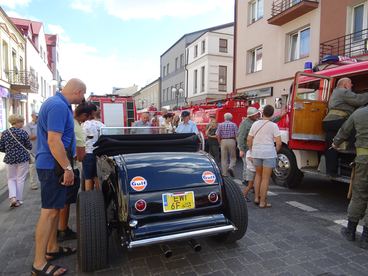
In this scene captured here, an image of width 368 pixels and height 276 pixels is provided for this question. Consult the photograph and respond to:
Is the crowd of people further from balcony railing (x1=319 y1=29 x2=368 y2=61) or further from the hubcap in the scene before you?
balcony railing (x1=319 y1=29 x2=368 y2=61)

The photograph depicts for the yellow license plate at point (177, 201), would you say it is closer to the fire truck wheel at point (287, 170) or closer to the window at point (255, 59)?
the fire truck wheel at point (287, 170)

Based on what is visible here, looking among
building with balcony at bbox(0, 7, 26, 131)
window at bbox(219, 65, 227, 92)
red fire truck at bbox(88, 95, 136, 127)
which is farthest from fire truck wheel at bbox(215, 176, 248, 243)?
window at bbox(219, 65, 227, 92)

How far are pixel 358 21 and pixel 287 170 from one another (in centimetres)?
949

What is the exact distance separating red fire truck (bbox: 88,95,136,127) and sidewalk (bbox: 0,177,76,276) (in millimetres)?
8391

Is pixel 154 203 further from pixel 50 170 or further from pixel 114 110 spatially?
pixel 114 110

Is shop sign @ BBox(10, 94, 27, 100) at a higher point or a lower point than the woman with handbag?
higher

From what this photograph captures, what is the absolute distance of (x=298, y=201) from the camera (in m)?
5.56

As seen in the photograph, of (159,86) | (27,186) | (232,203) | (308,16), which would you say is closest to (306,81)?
(232,203)

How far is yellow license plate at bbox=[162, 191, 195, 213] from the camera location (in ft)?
9.67

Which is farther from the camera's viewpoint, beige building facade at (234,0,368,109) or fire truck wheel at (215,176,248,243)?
beige building facade at (234,0,368,109)

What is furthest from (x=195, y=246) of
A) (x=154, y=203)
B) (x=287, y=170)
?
(x=287, y=170)

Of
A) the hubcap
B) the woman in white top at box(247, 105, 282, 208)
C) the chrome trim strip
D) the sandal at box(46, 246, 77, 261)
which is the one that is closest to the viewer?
the chrome trim strip

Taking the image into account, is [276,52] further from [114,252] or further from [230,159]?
[114,252]

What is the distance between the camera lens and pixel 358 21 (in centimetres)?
1221
